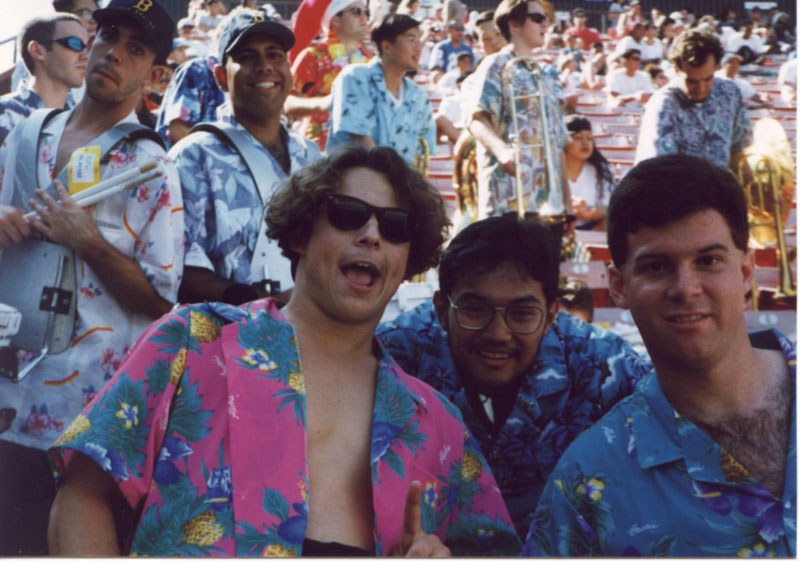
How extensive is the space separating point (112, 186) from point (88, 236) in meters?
0.15

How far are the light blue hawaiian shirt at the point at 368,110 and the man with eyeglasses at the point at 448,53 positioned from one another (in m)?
2.21

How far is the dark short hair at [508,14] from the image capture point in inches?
181

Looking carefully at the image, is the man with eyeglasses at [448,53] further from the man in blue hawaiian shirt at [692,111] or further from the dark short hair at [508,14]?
the man in blue hawaiian shirt at [692,111]

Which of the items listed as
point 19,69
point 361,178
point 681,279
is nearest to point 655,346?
point 681,279

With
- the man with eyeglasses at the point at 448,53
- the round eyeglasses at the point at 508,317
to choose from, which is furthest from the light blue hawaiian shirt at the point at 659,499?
the man with eyeglasses at the point at 448,53

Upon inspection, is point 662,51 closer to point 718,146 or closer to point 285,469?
point 718,146

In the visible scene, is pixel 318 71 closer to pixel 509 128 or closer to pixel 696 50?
pixel 509 128

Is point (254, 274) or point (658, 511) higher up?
point (254, 274)

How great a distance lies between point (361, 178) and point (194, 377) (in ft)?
2.09

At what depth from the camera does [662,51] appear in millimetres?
7203

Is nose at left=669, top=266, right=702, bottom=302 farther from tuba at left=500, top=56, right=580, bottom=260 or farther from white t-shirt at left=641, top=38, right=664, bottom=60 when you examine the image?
white t-shirt at left=641, top=38, right=664, bottom=60

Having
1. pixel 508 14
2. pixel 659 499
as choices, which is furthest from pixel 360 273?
pixel 508 14

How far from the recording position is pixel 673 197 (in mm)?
1963

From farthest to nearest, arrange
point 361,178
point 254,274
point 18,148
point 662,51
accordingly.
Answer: point 662,51, point 254,274, point 18,148, point 361,178
